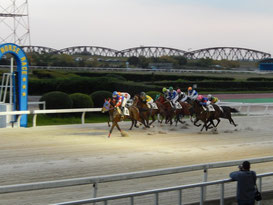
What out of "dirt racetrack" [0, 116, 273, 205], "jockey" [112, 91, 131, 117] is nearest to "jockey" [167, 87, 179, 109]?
"dirt racetrack" [0, 116, 273, 205]

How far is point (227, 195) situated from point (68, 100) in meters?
15.0

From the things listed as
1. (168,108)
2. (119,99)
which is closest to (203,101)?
(168,108)

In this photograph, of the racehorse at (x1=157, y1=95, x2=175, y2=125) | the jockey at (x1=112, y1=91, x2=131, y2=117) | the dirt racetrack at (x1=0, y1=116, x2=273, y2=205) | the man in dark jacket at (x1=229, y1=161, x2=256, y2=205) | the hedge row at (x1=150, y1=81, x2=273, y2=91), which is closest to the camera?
the man in dark jacket at (x1=229, y1=161, x2=256, y2=205)

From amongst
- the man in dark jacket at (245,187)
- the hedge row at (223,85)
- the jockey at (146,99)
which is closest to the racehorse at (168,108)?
the jockey at (146,99)

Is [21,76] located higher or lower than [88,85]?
higher

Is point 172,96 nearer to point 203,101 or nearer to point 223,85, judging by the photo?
point 203,101

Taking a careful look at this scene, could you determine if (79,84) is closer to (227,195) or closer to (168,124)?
(168,124)

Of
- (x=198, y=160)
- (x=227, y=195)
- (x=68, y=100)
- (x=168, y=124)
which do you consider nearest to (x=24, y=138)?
(x=198, y=160)

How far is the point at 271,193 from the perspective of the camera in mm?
6809

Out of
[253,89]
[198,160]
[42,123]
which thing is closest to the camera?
[198,160]

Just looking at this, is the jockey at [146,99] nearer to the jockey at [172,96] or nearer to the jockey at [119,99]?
the jockey at [172,96]

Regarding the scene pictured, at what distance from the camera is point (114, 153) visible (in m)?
10.5

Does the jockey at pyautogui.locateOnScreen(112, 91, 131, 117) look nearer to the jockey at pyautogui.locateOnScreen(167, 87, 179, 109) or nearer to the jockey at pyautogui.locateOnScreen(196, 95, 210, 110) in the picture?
the jockey at pyautogui.locateOnScreen(196, 95, 210, 110)

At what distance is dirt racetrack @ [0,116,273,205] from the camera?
680 cm
